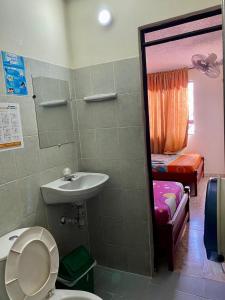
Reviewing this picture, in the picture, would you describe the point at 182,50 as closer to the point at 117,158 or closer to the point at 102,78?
the point at 102,78

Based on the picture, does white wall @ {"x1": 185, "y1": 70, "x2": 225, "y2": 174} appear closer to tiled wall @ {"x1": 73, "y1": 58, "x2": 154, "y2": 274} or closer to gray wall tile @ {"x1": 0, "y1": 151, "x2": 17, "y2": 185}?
tiled wall @ {"x1": 73, "y1": 58, "x2": 154, "y2": 274}

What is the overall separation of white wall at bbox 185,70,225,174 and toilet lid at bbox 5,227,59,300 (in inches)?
174

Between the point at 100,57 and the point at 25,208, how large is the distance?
139 cm

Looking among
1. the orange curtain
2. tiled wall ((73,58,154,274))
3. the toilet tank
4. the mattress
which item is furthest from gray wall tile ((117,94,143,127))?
the orange curtain

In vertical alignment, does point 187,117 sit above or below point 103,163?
above

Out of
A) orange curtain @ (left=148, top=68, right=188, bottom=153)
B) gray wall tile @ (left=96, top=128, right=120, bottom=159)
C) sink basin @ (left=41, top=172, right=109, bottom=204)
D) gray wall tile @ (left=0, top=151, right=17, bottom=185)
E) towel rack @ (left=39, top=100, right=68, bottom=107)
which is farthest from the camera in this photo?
orange curtain @ (left=148, top=68, right=188, bottom=153)

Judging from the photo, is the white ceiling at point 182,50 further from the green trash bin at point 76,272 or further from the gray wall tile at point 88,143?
the green trash bin at point 76,272

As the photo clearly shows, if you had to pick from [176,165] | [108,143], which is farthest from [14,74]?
[176,165]

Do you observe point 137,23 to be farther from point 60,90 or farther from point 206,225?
point 206,225

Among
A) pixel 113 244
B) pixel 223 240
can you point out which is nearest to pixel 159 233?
pixel 113 244

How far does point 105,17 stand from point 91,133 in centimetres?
99

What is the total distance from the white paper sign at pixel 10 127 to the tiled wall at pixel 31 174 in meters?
0.04

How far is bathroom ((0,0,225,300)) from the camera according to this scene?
1.68m

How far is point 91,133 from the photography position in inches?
86.4
